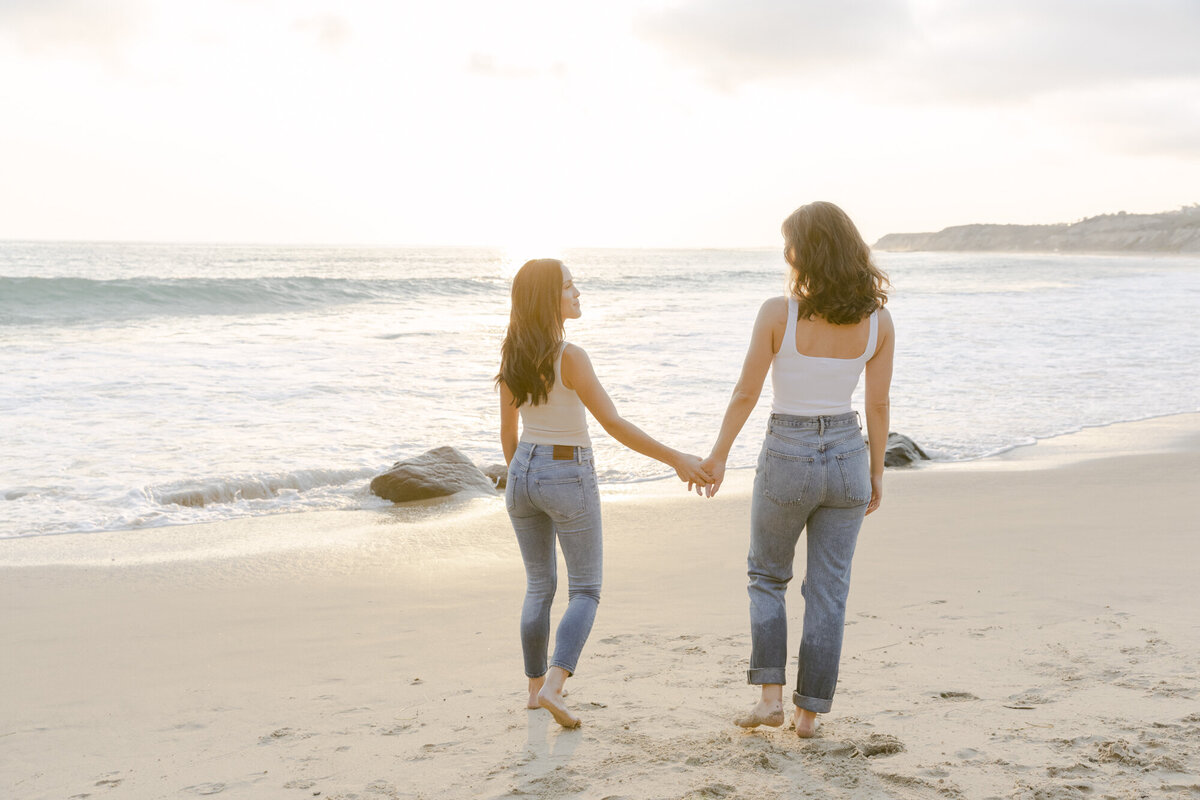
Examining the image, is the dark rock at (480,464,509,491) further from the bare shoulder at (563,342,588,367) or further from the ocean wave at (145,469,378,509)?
the bare shoulder at (563,342,588,367)

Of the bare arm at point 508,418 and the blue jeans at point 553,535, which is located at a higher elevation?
the bare arm at point 508,418

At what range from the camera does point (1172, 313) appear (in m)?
25.5

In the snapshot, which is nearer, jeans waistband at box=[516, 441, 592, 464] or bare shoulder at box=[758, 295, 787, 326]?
bare shoulder at box=[758, 295, 787, 326]

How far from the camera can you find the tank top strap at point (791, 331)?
3154 mm

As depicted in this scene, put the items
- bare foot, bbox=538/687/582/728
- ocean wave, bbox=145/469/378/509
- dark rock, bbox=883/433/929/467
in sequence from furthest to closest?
dark rock, bbox=883/433/929/467
ocean wave, bbox=145/469/378/509
bare foot, bbox=538/687/582/728

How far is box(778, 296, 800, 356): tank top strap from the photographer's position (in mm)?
3154

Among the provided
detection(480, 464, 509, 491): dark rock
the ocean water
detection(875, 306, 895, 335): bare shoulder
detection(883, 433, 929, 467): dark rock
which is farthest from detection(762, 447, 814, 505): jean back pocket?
detection(883, 433, 929, 467): dark rock

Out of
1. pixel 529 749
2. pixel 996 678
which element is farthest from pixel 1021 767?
pixel 529 749

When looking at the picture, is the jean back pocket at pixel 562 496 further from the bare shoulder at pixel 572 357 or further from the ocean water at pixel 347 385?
the ocean water at pixel 347 385

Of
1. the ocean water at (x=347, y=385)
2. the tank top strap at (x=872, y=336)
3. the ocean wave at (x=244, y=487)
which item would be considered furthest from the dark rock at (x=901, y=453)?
the tank top strap at (x=872, y=336)

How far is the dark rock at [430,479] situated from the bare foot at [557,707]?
435 cm

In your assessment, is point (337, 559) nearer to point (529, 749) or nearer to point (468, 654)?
point (468, 654)

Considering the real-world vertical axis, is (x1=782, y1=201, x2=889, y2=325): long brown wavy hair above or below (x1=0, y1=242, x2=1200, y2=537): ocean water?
above

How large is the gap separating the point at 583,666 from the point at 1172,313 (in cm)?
2664
